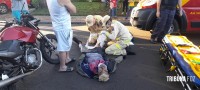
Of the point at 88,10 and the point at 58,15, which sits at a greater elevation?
the point at 58,15

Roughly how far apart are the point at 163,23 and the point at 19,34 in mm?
3926

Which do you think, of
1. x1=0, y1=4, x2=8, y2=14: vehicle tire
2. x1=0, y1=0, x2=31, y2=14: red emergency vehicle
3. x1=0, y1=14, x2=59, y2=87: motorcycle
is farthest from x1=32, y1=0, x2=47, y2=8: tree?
x1=0, y1=14, x2=59, y2=87: motorcycle

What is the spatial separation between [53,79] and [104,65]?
1.00 metres

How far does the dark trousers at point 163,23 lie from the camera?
283 inches

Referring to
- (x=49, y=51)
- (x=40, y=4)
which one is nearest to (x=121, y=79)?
(x=49, y=51)

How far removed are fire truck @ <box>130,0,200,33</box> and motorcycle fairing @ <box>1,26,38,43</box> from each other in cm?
379

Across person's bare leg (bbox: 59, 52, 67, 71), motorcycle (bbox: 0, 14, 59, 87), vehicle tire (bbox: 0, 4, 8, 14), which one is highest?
vehicle tire (bbox: 0, 4, 8, 14)

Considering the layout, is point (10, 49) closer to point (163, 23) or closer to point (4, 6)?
point (163, 23)

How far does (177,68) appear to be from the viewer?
15.2 ft

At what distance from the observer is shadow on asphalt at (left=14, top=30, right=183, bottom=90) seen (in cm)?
487

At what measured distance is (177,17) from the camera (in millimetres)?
7828

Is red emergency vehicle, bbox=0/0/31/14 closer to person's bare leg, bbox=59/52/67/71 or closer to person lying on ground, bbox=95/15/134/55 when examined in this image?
person lying on ground, bbox=95/15/134/55

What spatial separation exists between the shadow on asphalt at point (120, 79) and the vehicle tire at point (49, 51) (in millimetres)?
154

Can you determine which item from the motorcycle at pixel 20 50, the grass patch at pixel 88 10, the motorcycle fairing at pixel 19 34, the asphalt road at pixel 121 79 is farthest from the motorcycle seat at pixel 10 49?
the grass patch at pixel 88 10
